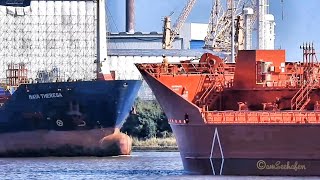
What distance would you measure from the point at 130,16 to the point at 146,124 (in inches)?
1672

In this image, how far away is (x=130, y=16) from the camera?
145m

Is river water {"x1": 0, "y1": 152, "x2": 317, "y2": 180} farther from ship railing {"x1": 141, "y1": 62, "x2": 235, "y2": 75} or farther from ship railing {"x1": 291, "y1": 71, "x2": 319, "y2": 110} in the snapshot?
ship railing {"x1": 141, "y1": 62, "x2": 235, "y2": 75}

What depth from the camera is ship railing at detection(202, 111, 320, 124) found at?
5738 cm

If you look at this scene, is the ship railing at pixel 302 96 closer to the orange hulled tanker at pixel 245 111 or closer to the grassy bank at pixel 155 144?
the orange hulled tanker at pixel 245 111

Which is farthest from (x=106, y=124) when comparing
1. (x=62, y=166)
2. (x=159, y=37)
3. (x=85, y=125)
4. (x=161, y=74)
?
(x=159, y=37)

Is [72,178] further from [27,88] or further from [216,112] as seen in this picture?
[27,88]

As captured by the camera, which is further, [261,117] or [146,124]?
[146,124]

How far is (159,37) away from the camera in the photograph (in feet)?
477

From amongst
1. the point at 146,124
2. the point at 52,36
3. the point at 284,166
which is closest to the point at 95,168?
the point at 284,166

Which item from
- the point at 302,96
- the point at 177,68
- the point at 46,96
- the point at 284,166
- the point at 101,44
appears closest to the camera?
the point at 284,166

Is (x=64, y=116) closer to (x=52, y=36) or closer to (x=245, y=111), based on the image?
(x=245, y=111)

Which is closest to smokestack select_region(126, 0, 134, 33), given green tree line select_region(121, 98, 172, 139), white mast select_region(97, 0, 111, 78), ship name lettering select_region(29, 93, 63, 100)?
green tree line select_region(121, 98, 172, 139)

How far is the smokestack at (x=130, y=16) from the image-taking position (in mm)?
144375

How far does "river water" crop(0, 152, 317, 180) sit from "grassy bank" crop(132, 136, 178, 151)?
15.3 meters
